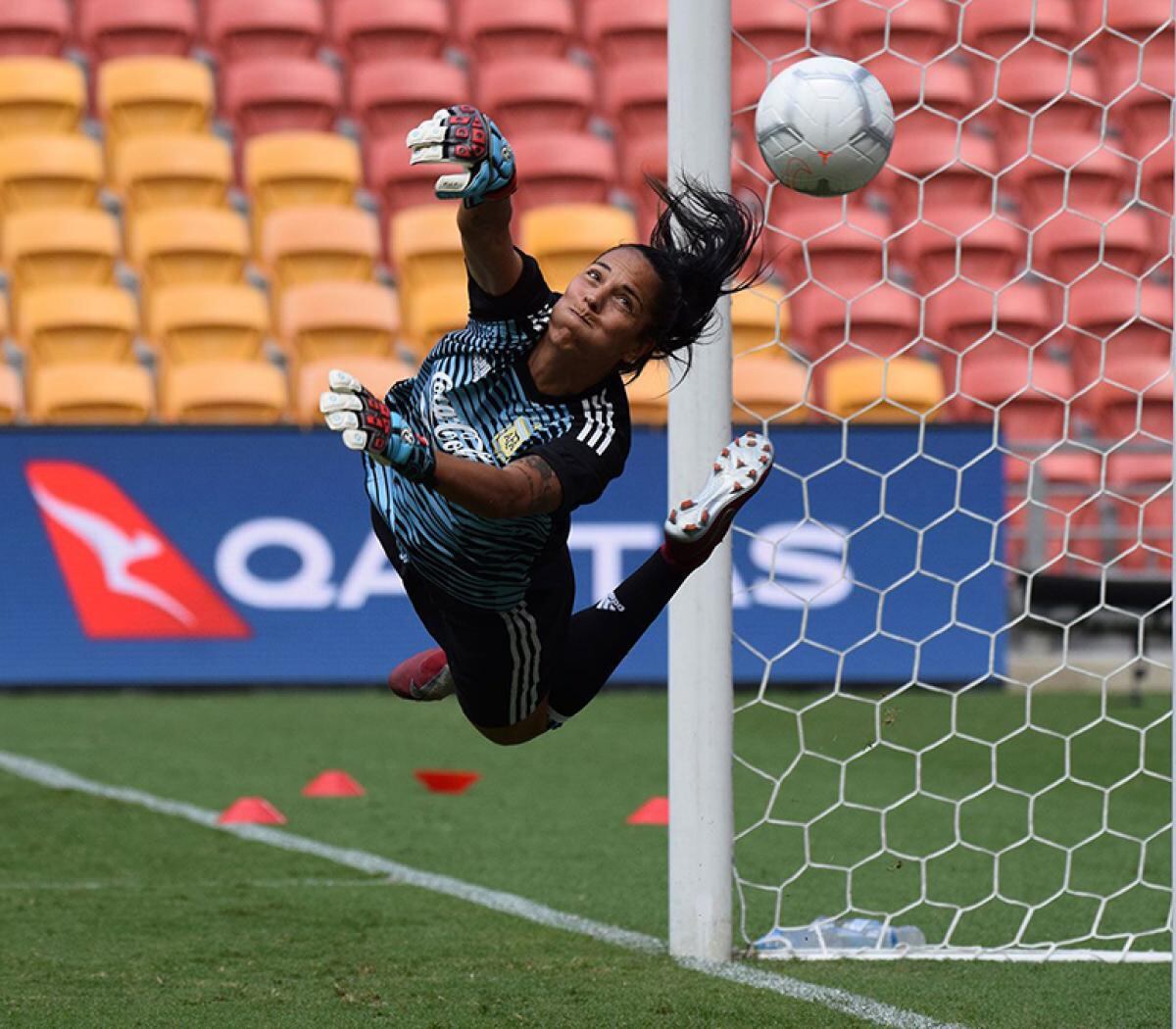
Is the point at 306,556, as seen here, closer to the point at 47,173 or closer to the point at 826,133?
the point at 47,173

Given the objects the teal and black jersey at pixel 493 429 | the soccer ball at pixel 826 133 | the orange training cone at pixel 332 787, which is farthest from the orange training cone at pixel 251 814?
the soccer ball at pixel 826 133

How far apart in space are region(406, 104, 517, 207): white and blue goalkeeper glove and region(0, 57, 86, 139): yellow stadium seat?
977cm

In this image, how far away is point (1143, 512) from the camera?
A: 1028 cm

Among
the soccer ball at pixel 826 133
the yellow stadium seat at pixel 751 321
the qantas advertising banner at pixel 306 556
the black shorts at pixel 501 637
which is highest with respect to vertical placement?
the soccer ball at pixel 826 133

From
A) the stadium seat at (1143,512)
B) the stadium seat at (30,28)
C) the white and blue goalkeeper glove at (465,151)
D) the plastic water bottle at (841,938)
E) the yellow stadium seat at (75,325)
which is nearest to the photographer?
the white and blue goalkeeper glove at (465,151)

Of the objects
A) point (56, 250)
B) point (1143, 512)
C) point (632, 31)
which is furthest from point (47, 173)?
point (1143, 512)

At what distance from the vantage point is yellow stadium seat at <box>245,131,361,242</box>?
42.7ft

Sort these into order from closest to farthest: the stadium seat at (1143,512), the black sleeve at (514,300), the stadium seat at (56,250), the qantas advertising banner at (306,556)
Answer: the black sleeve at (514,300) → the qantas advertising banner at (306,556) → the stadium seat at (1143,512) → the stadium seat at (56,250)

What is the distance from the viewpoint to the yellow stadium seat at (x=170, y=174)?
1281 centimetres

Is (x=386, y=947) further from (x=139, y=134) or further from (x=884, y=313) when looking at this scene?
(x=139, y=134)

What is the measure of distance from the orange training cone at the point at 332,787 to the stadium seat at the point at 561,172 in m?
6.21

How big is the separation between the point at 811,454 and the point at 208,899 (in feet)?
16.0

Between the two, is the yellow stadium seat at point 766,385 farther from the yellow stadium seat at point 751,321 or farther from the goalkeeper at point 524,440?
the goalkeeper at point 524,440

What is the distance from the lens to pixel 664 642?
10172 mm
